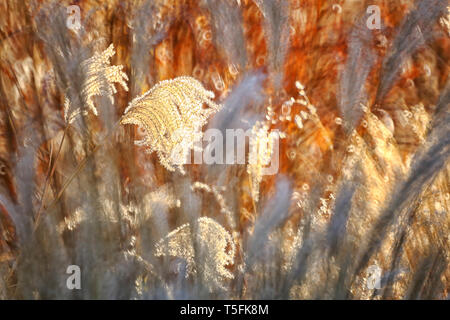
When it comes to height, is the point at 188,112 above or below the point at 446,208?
above

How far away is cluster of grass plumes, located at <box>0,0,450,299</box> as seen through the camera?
4.56 ft

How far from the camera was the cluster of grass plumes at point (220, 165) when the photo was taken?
1.39m

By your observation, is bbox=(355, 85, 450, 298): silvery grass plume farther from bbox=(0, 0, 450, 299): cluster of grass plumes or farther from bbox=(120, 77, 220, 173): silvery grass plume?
bbox=(120, 77, 220, 173): silvery grass plume

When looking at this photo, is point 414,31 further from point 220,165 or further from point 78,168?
point 78,168

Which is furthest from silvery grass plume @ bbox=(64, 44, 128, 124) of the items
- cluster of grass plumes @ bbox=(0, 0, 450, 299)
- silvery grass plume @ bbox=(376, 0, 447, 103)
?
silvery grass plume @ bbox=(376, 0, 447, 103)

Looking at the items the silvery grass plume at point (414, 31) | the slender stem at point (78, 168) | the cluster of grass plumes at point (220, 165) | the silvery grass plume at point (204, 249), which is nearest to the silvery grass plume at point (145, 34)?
the cluster of grass plumes at point (220, 165)

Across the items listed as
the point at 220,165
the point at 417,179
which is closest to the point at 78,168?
the point at 220,165

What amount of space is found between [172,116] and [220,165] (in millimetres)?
161

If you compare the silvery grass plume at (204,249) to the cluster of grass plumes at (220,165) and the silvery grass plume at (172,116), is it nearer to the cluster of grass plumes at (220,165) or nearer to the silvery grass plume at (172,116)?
the cluster of grass plumes at (220,165)

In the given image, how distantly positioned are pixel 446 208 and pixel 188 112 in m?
0.64

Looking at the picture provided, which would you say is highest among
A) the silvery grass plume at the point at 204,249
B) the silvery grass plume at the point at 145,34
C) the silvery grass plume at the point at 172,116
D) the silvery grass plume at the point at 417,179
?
Answer: the silvery grass plume at the point at 145,34

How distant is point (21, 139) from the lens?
1.42m

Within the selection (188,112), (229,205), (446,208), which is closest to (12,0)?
(188,112)
